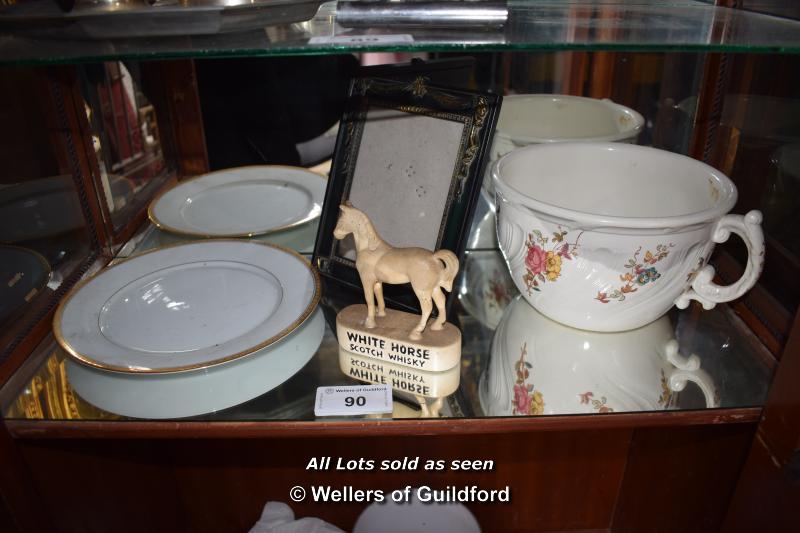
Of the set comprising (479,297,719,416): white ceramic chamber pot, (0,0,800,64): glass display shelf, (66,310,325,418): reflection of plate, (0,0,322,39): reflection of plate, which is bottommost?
(479,297,719,416): white ceramic chamber pot

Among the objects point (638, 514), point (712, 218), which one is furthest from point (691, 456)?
point (712, 218)

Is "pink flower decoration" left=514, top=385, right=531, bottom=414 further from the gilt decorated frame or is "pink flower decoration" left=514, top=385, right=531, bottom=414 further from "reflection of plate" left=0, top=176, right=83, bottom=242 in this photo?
"reflection of plate" left=0, top=176, right=83, bottom=242

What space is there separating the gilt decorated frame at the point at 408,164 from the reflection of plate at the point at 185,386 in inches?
4.6

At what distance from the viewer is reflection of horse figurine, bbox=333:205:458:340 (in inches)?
18.7

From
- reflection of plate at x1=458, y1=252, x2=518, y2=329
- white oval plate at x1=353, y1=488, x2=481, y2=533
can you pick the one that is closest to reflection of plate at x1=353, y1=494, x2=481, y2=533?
white oval plate at x1=353, y1=488, x2=481, y2=533

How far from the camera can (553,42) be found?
39cm

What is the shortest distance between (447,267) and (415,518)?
1.32 ft

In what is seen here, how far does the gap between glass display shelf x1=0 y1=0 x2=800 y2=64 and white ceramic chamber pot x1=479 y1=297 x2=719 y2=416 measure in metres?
0.24

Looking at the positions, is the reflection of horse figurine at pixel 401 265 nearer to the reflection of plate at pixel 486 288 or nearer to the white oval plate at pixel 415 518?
the reflection of plate at pixel 486 288

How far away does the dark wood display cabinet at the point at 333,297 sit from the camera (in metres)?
0.43

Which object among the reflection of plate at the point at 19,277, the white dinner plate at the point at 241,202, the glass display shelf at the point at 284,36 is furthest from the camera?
the white dinner plate at the point at 241,202

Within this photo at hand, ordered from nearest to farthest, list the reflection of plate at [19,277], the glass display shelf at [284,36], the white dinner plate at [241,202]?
the glass display shelf at [284,36] < the reflection of plate at [19,277] < the white dinner plate at [241,202]

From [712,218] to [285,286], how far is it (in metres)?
0.35

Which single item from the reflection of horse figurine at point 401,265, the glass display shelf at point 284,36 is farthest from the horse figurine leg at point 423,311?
the glass display shelf at point 284,36
